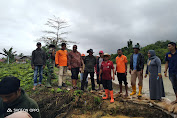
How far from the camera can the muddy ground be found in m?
3.67

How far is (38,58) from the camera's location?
4934 mm

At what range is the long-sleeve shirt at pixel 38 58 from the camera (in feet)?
16.1

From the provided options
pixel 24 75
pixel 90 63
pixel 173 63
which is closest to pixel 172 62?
pixel 173 63

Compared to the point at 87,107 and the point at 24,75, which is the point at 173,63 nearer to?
the point at 87,107

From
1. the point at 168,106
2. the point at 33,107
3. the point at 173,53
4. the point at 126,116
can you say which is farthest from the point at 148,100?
the point at 33,107

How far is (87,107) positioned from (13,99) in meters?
3.20

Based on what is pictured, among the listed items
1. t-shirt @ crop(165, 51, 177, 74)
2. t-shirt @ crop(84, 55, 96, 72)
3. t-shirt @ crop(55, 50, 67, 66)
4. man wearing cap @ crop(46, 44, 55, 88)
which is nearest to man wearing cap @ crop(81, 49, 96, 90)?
t-shirt @ crop(84, 55, 96, 72)

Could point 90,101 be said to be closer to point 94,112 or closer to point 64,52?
point 94,112

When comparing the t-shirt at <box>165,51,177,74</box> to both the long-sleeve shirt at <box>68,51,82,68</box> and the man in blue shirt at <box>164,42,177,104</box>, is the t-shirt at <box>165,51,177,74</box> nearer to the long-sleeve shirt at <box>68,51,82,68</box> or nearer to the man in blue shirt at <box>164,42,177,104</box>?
the man in blue shirt at <box>164,42,177,104</box>

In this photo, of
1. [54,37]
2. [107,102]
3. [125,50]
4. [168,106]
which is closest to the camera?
[168,106]

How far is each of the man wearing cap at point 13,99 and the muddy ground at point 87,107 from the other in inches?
101

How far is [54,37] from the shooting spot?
599 inches

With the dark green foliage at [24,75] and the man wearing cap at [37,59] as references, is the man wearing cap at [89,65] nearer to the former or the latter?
the man wearing cap at [37,59]

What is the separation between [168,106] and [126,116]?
1.39 m
